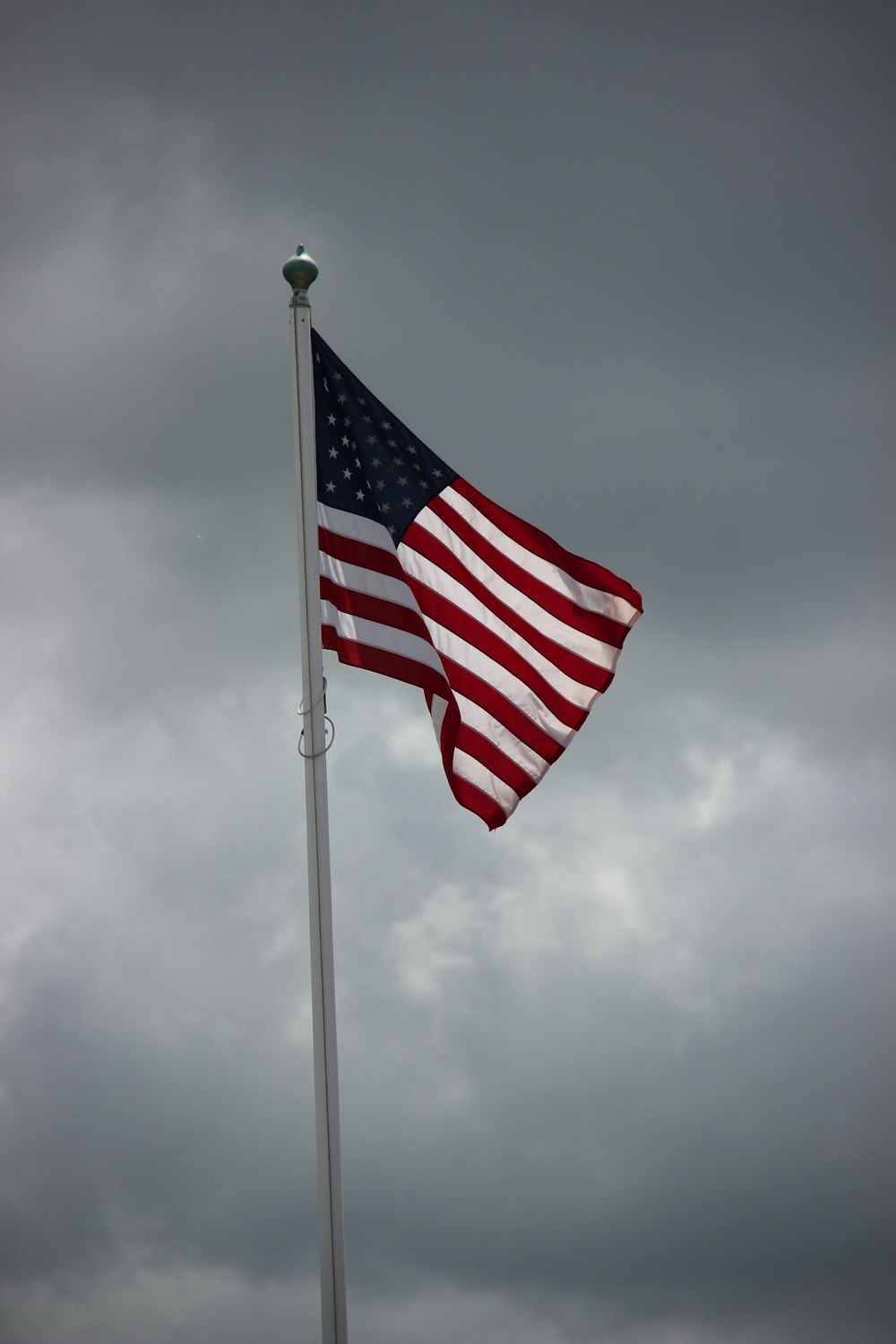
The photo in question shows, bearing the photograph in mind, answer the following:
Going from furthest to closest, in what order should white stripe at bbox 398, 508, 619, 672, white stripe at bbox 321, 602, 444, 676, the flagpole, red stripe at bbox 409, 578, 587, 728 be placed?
red stripe at bbox 409, 578, 587, 728
white stripe at bbox 398, 508, 619, 672
white stripe at bbox 321, 602, 444, 676
the flagpole

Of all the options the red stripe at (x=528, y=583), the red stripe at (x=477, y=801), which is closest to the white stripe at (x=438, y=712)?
the red stripe at (x=477, y=801)

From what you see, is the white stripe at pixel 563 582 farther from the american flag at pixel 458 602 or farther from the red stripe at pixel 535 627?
the red stripe at pixel 535 627

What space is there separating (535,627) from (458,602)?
142 centimetres

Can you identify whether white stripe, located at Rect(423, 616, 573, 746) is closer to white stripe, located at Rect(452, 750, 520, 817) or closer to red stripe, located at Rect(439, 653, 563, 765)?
red stripe, located at Rect(439, 653, 563, 765)

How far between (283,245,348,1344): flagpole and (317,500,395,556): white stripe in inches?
40.3

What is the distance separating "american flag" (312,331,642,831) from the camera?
77.8 ft

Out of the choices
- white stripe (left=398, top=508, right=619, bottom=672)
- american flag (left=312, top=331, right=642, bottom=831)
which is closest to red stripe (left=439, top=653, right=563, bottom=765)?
american flag (left=312, top=331, right=642, bottom=831)

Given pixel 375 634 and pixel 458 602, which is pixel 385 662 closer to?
pixel 375 634

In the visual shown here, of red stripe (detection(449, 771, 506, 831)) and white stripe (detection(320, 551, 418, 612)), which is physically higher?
white stripe (detection(320, 551, 418, 612))

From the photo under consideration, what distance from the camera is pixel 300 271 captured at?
2281 centimetres

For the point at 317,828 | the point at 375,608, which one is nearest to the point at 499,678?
the point at 375,608

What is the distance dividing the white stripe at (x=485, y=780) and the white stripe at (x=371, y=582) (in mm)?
2654

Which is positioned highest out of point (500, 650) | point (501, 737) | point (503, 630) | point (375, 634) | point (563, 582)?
point (563, 582)

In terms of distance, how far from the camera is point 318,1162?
67.8 feet
